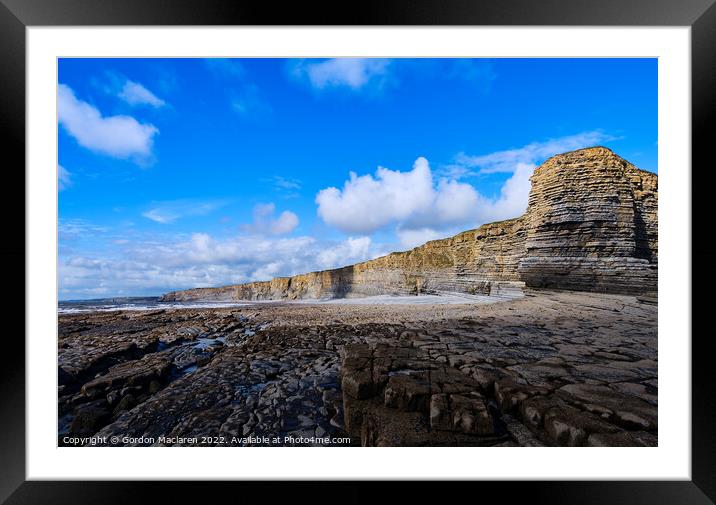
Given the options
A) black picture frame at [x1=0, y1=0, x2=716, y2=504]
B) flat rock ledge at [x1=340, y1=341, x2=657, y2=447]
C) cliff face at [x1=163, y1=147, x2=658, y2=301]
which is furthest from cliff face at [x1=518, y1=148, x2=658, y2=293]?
flat rock ledge at [x1=340, y1=341, x2=657, y2=447]

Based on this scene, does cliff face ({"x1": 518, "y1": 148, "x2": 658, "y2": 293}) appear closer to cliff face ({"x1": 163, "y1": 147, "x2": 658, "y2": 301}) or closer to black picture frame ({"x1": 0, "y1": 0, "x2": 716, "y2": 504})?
cliff face ({"x1": 163, "y1": 147, "x2": 658, "y2": 301})

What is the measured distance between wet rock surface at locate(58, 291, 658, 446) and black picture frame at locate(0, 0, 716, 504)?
37cm

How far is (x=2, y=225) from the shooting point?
221cm

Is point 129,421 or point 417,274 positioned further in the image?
point 417,274

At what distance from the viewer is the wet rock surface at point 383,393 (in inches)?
96.2

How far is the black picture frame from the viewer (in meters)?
2.16
